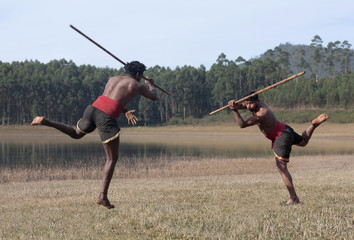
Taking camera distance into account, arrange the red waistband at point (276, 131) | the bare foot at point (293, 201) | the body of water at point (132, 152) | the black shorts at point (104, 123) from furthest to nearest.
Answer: the body of water at point (132, 152) → the red waistband at point (276, 131) → the bare foot at point (293, 201) → the black shorts at point (104, 123)

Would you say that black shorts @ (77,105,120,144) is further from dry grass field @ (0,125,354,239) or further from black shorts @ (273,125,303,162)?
black shorts @ (273,125,303,162)

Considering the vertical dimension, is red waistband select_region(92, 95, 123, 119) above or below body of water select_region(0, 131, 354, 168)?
above

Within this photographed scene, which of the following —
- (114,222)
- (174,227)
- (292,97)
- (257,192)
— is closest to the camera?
(174,227)

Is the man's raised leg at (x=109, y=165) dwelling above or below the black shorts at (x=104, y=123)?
below

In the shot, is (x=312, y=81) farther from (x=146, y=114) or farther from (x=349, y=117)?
(x=146, y=114)

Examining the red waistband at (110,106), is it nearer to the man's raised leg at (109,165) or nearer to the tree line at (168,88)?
the man's raised leg at (109,165)

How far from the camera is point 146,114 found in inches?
4414

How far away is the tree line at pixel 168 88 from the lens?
10562 cm

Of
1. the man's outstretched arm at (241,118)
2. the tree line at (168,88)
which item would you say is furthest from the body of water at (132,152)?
the tree line at (168,88)

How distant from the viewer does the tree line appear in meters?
Answer: 106

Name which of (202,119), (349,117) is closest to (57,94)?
(202,119)

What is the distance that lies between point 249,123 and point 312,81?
354 ft

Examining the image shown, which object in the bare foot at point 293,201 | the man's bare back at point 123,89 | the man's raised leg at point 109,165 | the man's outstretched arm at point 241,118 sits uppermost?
the man's bare back at point 123,89

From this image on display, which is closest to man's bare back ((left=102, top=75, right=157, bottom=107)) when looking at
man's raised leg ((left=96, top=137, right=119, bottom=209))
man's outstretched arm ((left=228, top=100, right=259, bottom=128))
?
man's raised leg ((left=96, top=137, right=119, bottom=209))
